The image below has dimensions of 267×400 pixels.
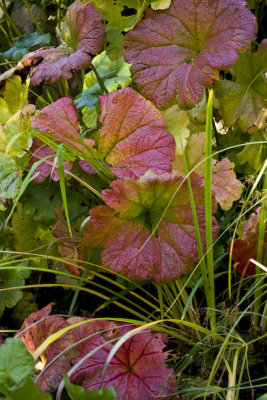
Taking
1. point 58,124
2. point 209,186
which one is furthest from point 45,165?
point 209,186

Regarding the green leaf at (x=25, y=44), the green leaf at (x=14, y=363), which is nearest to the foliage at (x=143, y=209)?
the green leaf at (x=14, y=363)

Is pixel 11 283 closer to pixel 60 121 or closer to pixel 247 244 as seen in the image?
pixel 60 121

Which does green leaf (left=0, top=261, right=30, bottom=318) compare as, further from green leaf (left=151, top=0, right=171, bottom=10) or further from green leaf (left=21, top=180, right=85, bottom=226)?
green leaf (left=151, top=0, right=171, bottom=10)

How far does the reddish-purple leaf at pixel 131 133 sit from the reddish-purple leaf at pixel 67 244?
0.61 ft

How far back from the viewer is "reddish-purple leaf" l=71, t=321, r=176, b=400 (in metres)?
0.88

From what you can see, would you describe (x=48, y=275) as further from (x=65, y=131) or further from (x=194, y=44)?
(x=194, y=44)

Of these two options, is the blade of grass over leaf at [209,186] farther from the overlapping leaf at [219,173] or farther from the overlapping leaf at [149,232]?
the overlapping leaf at [219,173]

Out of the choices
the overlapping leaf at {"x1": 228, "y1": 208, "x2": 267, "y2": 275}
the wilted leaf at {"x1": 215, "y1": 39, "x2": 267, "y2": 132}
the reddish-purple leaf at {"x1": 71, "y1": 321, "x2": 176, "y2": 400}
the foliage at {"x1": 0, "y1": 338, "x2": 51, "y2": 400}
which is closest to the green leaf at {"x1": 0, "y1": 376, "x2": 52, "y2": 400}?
the foliage at {"x1": 0, "y1": 338, "x2": 51, "y2": 400}

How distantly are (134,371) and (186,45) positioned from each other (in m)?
0.79

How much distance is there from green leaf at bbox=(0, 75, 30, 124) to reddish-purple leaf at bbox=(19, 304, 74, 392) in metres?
0.63

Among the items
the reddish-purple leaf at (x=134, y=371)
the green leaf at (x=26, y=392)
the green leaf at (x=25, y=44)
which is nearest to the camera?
the green leaf at (x=26, y=392)

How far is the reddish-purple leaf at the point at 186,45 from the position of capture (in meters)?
1.12

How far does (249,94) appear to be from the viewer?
1283mm

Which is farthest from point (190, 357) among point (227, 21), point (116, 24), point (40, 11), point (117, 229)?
point (40, 11)
